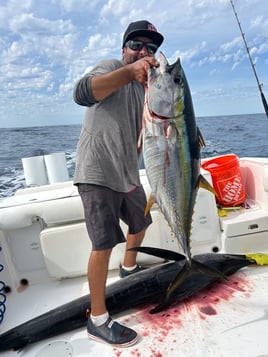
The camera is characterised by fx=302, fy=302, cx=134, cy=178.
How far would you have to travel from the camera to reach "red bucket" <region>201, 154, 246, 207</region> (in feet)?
10.6

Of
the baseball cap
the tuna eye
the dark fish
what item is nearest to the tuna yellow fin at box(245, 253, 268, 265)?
the dark fish

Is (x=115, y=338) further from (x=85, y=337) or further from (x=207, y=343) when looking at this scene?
(x=207, y=343)

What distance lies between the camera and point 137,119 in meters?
2.06

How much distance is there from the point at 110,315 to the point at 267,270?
1.36m

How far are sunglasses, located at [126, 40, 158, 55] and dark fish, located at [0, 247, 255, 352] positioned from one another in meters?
1.29

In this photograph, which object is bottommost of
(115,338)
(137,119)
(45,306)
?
(115,338)

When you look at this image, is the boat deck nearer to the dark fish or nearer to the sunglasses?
the dark fish

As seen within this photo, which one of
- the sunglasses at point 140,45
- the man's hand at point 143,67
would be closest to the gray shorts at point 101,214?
the man's hand at point 143,67

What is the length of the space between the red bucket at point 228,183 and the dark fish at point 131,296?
0.84 metres

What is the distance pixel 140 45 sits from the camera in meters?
1.88

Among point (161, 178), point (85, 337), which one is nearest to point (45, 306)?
point (85, 337)

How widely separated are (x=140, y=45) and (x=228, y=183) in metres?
1.90

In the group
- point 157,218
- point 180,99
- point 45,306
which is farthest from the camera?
point 157,218

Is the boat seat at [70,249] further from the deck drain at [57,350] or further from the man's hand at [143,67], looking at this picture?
the man's hand at [143,67]
